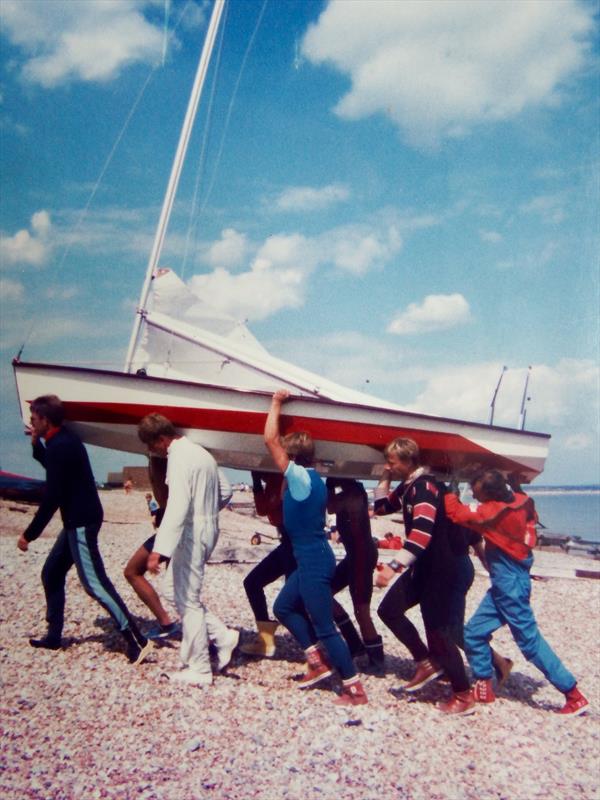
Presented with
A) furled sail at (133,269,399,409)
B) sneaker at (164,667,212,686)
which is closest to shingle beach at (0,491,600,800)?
sneaker at (164,667,212,686)

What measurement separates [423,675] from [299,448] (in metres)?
1.98

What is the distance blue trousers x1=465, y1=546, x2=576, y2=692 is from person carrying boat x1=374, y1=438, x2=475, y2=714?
0.26 meters

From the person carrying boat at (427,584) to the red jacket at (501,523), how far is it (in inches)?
5.8

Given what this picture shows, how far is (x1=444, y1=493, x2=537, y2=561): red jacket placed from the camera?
4.87 m

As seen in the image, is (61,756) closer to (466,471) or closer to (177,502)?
(177,502)

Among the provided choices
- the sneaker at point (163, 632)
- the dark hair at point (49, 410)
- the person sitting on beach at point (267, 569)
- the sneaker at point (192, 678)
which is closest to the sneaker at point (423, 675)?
the person sitting on beach at point (267, 569)

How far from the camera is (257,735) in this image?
4070 mm

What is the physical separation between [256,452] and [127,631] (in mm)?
1964

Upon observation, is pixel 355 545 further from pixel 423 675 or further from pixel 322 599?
pixel 423 675

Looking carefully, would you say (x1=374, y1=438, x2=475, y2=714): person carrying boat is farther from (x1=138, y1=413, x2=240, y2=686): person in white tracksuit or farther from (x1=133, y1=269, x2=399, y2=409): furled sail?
(x1=133, y1=269, x2=399, y2=409): furled sail

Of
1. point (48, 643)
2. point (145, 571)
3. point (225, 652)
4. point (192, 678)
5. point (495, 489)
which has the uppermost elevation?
point (495, 489)

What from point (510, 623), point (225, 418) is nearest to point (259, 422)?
point (225, 418)

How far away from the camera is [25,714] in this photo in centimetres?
416

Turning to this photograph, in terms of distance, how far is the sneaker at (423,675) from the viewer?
491 centimetres
